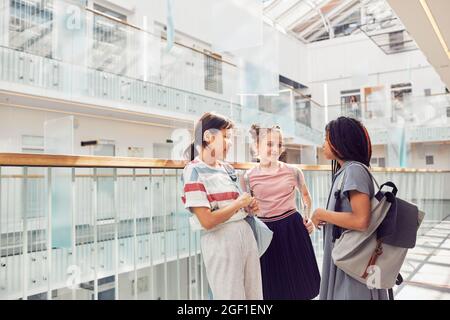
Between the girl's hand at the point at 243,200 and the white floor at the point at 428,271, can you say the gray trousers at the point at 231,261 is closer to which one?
the girl's hand at the point at 243,200

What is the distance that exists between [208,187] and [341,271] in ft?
1.67

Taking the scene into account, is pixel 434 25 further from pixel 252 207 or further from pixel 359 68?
pixel 359 68

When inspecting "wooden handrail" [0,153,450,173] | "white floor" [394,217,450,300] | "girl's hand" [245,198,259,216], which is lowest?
"white floor" [394,217,450,300]

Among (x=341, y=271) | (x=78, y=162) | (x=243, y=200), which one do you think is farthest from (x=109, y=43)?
(x=341, y=271)

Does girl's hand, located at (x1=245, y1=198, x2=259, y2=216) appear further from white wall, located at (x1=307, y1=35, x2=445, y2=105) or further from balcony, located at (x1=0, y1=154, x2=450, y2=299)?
white wall, located at (x1=307, y1=35, x2=445, y2=105)

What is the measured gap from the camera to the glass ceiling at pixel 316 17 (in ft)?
31.6

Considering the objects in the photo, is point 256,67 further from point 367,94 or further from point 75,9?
point 367,94

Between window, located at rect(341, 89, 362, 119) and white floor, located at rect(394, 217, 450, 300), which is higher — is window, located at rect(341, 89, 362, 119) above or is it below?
above

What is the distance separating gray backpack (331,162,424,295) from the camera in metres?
1.20

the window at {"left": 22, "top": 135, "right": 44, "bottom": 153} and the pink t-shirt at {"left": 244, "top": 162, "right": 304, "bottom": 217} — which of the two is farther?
the window at {"left": 22, "top": 135, "right": 44, "bottom": 153}

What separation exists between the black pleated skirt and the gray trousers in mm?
338

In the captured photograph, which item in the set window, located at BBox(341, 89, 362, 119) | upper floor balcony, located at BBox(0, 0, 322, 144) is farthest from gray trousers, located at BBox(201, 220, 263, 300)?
window, located at BBox(341, 89, 362, 119)

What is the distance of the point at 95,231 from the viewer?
1312 millimetres

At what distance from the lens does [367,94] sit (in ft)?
37.7
